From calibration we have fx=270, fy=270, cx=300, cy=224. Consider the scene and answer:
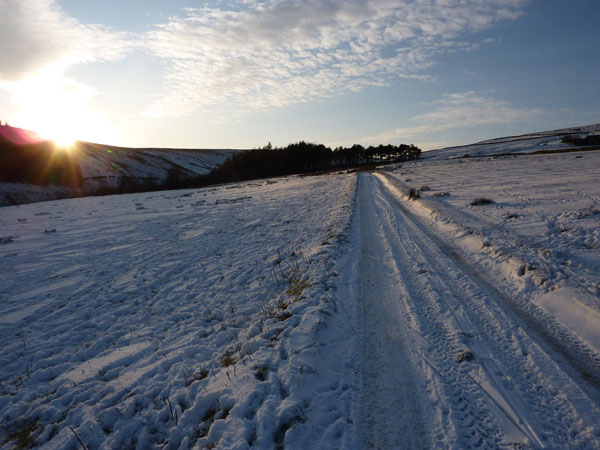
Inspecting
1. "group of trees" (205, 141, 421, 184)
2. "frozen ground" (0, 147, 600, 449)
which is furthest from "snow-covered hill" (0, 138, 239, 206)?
"frozen ground" (0, 147, 600, 449)

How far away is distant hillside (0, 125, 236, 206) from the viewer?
5069 centimetres

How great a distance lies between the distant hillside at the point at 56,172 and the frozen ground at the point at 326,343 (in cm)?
5515

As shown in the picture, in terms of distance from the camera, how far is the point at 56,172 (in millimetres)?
58719

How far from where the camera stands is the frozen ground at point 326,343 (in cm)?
334

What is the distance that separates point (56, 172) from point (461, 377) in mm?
78992

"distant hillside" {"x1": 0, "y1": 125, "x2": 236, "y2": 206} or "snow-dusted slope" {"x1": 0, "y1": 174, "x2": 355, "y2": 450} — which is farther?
"distant hillside" {"x1": 0, "y1": 125, "x2": 236, "y2": 206}

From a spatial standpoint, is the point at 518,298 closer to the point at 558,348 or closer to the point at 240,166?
the point at 558,348

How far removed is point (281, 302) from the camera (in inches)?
265

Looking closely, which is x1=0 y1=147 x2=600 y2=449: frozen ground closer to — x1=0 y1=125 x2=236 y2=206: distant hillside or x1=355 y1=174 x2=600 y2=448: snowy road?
x1=355 y1=174 x2=600 y2=448: snowy road

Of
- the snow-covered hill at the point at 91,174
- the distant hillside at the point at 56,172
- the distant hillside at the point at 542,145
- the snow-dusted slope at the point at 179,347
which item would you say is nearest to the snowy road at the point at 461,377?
the snow-dusted slope at the point at 179,347

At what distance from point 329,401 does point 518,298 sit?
4.76 m

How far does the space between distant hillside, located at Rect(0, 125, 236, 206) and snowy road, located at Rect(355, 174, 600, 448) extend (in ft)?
204

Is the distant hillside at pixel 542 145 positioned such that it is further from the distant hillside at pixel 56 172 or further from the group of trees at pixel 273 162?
the distant hillside at pixel 56 172

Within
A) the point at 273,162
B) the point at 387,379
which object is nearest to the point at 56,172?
the point at 273,162
